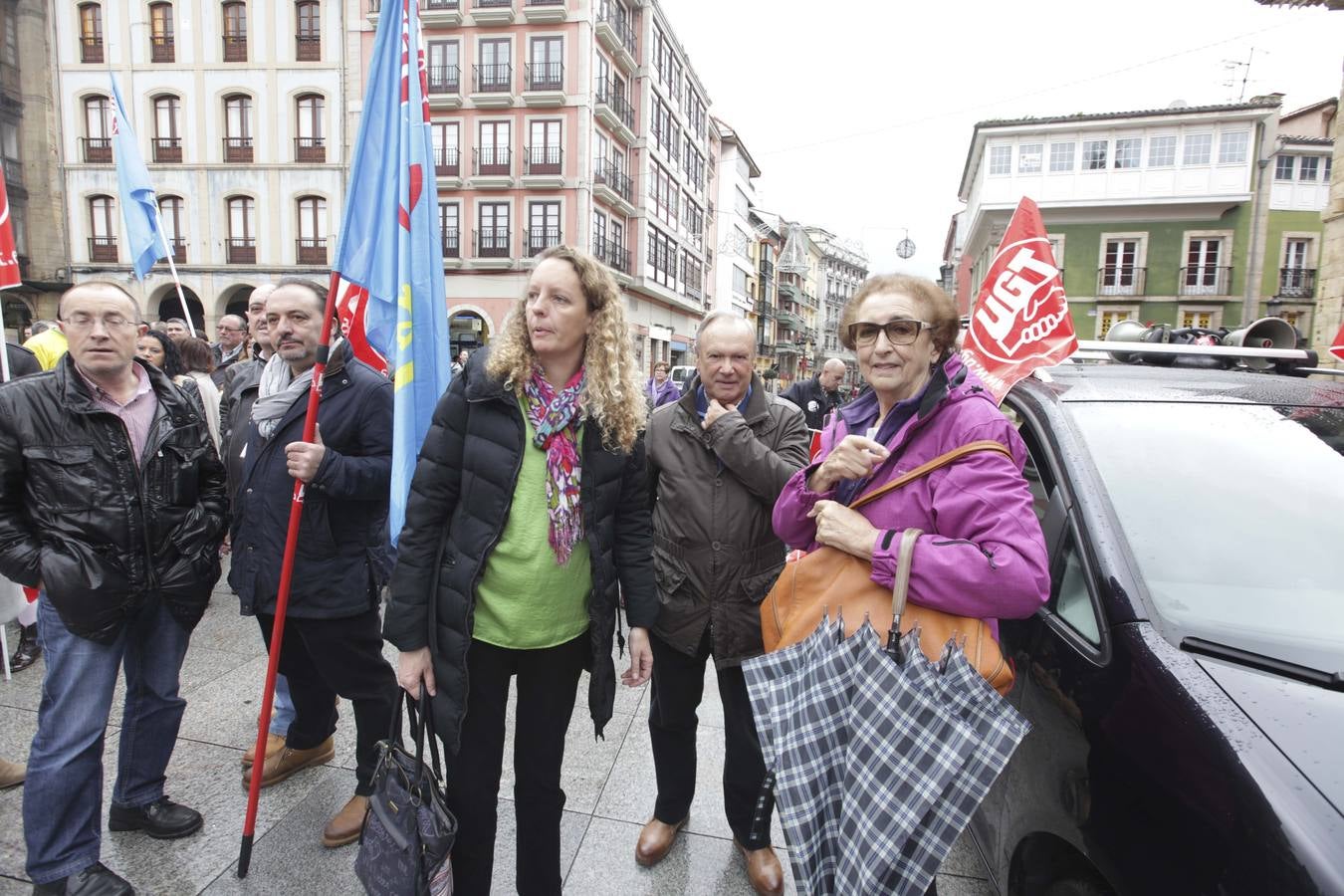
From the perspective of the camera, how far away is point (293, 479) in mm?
2766

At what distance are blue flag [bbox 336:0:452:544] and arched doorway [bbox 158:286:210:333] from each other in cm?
2953

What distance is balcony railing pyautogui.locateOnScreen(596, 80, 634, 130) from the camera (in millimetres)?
29430

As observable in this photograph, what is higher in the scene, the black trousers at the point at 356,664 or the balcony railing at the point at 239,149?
the balcony railing at the point at 239,149

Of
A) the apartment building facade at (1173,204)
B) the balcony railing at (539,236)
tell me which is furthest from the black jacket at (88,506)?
the apartment building facade at (1173,204)

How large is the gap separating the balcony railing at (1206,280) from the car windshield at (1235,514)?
109ft

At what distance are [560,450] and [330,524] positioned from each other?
1.18 m

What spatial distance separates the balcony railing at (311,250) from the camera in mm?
26953

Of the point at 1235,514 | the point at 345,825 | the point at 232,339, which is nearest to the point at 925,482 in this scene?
the point at 1235,514

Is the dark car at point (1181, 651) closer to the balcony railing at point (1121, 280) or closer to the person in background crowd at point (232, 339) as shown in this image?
the person in background crowd at point (232, 339)

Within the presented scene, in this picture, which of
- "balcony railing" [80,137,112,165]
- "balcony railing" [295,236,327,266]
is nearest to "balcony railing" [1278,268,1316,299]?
"balcony railing" [295,236,327,266]

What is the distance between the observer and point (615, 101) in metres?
30.8

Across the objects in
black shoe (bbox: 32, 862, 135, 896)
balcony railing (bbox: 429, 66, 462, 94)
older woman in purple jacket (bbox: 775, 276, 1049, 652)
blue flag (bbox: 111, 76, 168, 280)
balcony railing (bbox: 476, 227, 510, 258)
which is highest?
balcony railing (bbox: 429, 66, 462, 94)

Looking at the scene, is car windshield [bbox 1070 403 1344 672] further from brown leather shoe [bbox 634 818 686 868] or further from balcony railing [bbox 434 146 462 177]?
balcony railing [bbox 434 146 462 177]

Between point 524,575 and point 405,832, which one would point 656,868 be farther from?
point 524,575
